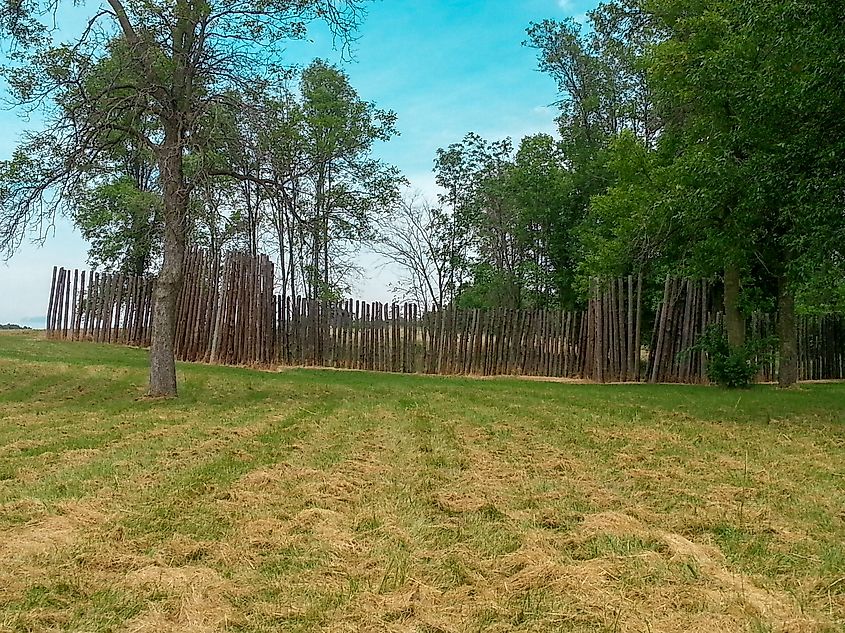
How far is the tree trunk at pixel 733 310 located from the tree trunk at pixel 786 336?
75cm

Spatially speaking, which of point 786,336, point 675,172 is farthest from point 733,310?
point 675,172

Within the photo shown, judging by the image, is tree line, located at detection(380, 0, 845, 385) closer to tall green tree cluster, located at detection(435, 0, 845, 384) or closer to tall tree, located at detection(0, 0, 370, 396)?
tall green tree cluster, located at detection(435, 0, 845, 384)

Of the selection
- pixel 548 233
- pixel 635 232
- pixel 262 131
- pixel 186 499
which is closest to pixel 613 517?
pixel 186 499

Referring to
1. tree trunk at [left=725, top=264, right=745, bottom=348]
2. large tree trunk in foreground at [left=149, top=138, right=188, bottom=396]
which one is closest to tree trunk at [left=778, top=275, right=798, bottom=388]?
tree trunk at [left=725, top=264, right=745, bottom=348]

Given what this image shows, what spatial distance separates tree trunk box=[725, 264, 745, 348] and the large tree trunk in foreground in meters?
8.77

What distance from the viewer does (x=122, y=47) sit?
343 inches

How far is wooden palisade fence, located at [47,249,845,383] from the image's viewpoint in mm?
13688

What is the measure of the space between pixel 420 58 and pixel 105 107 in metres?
4.24

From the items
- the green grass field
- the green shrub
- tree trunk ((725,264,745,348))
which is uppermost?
tree trunk ((725,264,745,348))

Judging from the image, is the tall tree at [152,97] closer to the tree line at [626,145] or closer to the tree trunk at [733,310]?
the tree line at [626,145]

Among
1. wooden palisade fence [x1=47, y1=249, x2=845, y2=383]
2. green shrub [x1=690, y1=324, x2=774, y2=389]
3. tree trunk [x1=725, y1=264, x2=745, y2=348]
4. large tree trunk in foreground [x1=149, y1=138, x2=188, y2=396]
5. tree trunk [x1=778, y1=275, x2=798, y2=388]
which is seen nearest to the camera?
large tree trunk in foreground [x1=149, y1=138, x2=188, y2=396]

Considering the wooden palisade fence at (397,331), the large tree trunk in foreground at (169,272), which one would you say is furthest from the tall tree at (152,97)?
the wooden palisade fence at (397,331)

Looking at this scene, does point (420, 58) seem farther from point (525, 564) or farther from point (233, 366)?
point (525, 564)

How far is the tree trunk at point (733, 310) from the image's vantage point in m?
11.9
